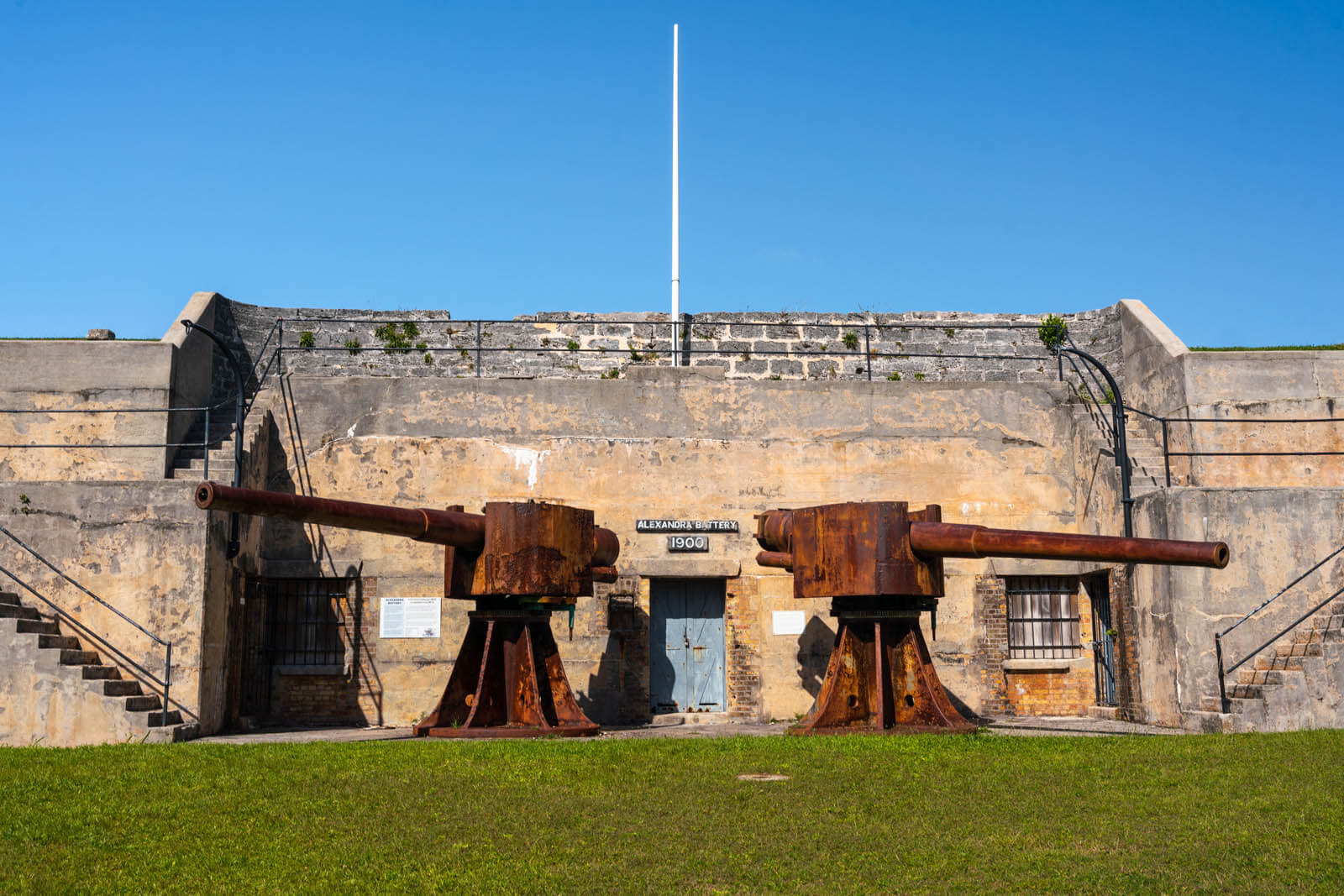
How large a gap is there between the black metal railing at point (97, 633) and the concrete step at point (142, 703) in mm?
243

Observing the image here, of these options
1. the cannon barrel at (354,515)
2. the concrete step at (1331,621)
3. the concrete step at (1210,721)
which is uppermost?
the cannon barrel at (354,515)

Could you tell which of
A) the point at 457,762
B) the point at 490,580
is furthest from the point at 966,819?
the point at 490,580

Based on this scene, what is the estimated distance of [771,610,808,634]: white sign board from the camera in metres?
16.2

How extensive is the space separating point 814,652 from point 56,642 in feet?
28.2

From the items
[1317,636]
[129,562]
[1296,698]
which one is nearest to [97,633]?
[129,562]

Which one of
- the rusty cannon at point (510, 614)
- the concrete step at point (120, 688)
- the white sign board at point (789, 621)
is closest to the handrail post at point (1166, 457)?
the white sign board at point (789, 621)

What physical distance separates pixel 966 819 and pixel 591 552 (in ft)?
21.9

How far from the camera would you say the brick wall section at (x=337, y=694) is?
15727 mm

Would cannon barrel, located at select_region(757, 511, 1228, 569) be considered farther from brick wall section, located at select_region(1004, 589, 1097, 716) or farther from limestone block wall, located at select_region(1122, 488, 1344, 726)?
brick wall section, located at select_region(1004, 589, 1097, 716)

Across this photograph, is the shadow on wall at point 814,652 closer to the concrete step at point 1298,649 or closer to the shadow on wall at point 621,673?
the shadow on wall at point 621,673

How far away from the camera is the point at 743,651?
1620 centimetres

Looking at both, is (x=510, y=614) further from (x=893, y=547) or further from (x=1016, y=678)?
(x=1016, y=678)

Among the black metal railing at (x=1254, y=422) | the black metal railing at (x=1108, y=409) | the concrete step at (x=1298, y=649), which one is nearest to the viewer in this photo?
the concrete step at (x=1298, y=649)

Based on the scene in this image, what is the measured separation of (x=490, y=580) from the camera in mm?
13094
